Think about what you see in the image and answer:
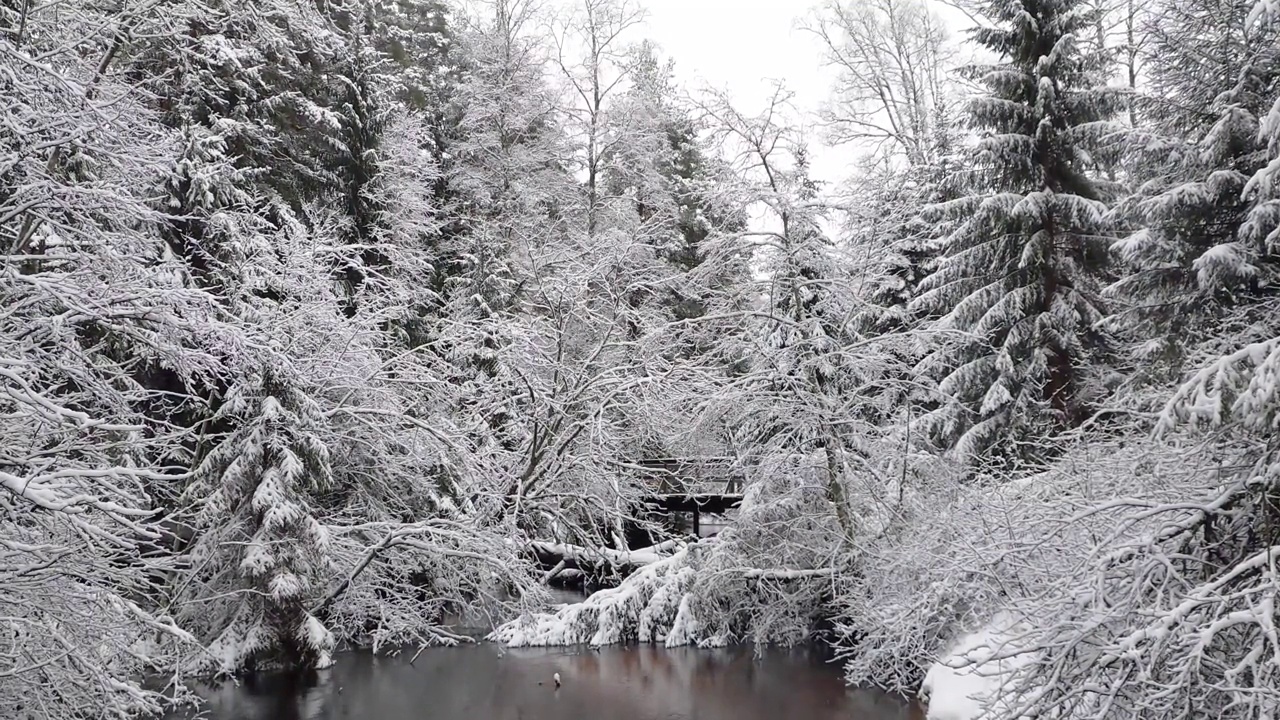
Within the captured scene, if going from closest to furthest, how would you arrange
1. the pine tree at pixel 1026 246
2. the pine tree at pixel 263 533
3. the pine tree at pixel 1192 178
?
the pine tree at pixel 1192 178, the pine tree at pixel 263 533, the pine tree at pixel 1026 246

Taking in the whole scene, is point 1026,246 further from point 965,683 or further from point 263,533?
point 263,533

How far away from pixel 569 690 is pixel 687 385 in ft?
15.4

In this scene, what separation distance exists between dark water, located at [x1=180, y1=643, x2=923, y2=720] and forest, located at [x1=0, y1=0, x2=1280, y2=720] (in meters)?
0.53

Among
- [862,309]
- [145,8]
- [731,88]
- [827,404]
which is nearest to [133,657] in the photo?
[145,8]

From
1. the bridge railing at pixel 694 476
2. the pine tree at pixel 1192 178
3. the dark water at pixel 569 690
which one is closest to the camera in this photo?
the pine tree at pixel 1192 178

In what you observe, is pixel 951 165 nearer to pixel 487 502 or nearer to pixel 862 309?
pixel 862 309

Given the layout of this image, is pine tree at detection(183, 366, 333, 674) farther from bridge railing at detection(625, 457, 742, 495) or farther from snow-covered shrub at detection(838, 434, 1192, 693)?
snow-covered shrub at detection(838, 434, 1192, 693)

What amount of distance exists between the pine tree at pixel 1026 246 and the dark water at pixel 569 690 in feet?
15.6

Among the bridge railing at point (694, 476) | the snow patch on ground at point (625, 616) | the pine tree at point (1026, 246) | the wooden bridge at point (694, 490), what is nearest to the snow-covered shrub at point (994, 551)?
the pine tree at point (1026, 246)

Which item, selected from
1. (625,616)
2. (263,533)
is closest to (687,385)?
(625,616)

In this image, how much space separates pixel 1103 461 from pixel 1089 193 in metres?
8.76

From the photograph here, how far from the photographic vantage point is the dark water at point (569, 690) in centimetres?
1028

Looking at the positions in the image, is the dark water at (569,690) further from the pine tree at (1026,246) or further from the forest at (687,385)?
the pine tree at (1026,246)

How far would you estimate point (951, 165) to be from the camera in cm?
1839
